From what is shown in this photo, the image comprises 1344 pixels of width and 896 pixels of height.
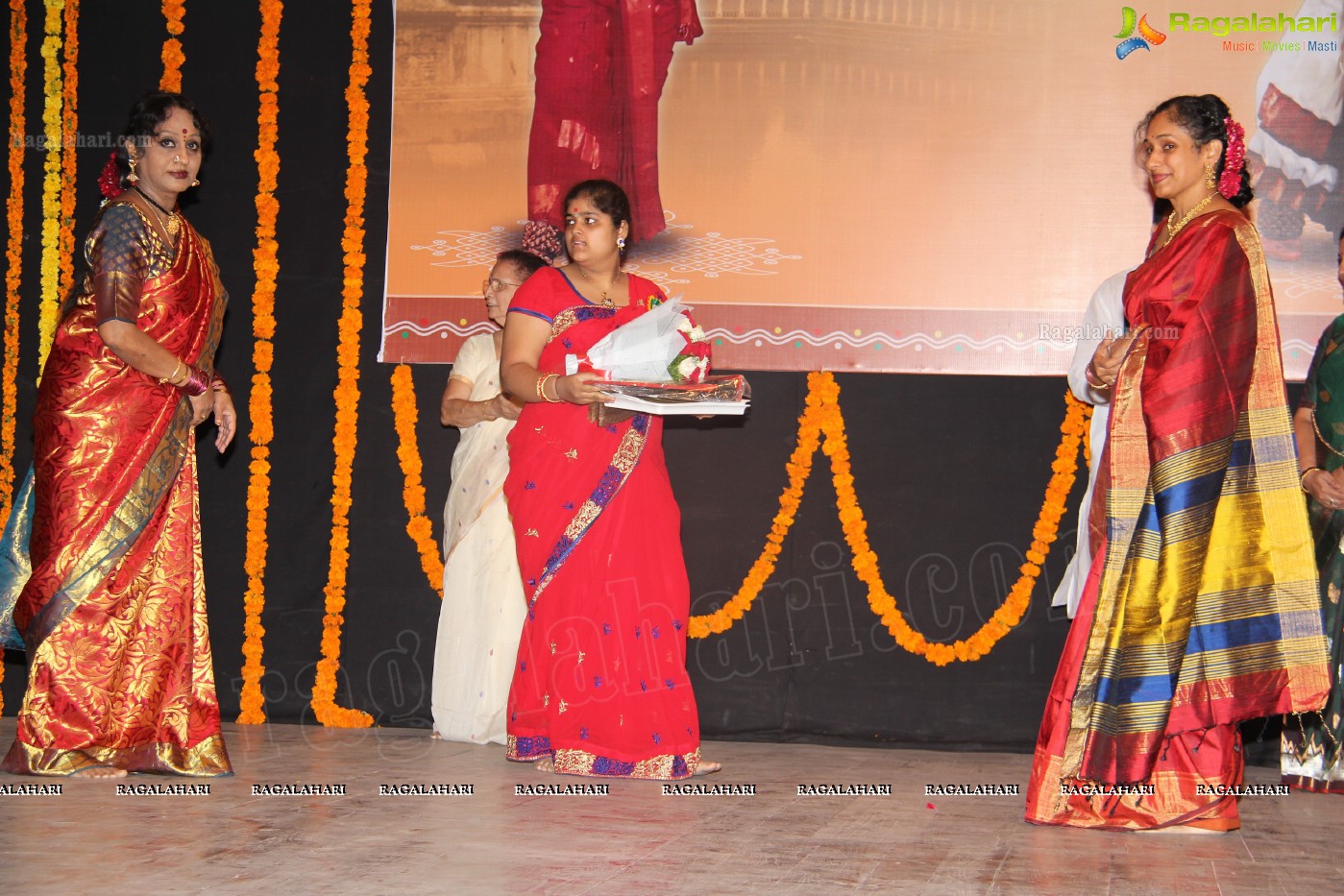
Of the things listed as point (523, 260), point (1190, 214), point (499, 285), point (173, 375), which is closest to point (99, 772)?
point (173, 375)

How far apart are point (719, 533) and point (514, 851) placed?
6.54ft

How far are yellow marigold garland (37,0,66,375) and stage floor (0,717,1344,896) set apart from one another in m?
2.00

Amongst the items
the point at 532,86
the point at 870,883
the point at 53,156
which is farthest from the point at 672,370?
the point at 53,156

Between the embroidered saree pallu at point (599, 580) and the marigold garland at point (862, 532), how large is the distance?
Result: 2.85 ft

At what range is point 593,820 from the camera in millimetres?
2863

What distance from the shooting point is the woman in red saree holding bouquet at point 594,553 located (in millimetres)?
3441

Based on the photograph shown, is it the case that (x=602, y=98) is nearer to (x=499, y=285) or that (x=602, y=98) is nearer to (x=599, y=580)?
(x=499, y=285)

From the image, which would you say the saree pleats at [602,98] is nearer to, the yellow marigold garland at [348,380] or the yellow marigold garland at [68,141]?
the yellow marigold garland at [348,380]

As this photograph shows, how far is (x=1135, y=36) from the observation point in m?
4.25

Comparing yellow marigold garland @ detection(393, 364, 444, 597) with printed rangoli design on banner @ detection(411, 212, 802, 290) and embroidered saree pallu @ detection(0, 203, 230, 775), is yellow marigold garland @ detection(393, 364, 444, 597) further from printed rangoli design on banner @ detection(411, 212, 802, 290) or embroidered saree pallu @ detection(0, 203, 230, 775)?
embroidered saree pallu @ detection(0, 203, 230, 775)

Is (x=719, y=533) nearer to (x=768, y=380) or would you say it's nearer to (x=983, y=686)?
(x=768, y=380)

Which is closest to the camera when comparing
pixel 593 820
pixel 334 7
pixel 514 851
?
pixel 514 851

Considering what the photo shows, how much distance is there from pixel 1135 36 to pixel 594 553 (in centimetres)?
247

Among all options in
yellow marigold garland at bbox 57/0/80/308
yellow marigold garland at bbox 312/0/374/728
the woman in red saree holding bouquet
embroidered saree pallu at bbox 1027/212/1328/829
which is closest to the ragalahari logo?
embroidered saree pallu at bbox 1027/212/1328/829
